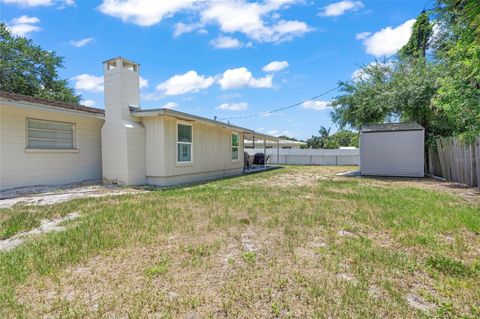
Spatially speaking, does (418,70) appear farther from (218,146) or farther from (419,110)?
(218,146)

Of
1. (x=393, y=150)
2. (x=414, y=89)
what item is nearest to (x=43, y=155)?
(x=393, y=150)

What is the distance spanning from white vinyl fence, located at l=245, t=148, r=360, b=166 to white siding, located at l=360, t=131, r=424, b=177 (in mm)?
10105

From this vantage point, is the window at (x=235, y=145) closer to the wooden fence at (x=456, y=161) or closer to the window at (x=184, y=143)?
the window at (x=184, y=143)

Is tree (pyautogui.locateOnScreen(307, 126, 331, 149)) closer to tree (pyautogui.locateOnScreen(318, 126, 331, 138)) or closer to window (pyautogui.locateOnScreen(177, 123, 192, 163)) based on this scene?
tree (pyautogui.locateOnScreen(318, 126, 331, 138))

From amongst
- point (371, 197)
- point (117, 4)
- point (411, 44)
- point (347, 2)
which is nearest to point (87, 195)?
point (117, 4)

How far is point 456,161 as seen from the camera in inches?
405

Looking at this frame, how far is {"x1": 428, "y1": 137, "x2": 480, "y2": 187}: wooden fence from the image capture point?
345 inches

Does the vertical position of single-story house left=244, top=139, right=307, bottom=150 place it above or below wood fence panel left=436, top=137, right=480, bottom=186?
above

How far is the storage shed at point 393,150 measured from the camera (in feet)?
41.6

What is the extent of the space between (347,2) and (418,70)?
6.09m

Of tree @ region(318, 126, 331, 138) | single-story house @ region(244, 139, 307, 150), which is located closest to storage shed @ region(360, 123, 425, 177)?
single-story house @ region(244, 139, 307, 150)

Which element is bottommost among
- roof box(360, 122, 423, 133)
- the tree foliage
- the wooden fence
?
the wooden fence

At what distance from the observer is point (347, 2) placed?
31.4 ft

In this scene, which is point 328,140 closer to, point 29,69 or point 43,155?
point 29,69
